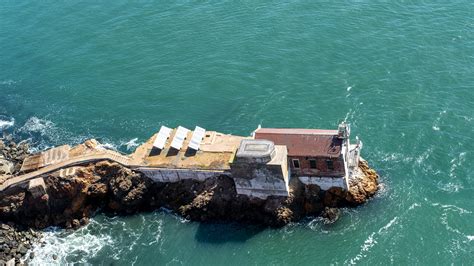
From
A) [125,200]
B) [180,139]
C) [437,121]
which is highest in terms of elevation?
[180,139]

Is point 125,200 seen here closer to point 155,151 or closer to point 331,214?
point 155,151

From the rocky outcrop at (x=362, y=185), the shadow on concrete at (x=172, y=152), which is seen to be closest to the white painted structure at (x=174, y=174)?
the shadow on concrete at (x=172, y=152)

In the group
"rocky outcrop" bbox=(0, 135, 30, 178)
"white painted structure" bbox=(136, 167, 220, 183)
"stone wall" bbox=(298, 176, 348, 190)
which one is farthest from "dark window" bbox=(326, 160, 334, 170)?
"rocky outcrop" bbox=(0, 135, 30, 178)

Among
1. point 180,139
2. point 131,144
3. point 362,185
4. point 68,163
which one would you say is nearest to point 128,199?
point 68,163

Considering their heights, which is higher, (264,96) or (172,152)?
(172,152)

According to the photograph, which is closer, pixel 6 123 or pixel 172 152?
pixel 172 152

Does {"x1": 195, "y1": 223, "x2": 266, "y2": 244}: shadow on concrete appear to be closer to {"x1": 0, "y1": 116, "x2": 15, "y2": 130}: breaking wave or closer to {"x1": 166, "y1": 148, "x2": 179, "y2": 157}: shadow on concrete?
{"x1": 166, "y1": 148, "x2": 179, "y2": 157}: shadow on concrete

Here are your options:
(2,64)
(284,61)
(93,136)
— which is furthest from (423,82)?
(2,64)
